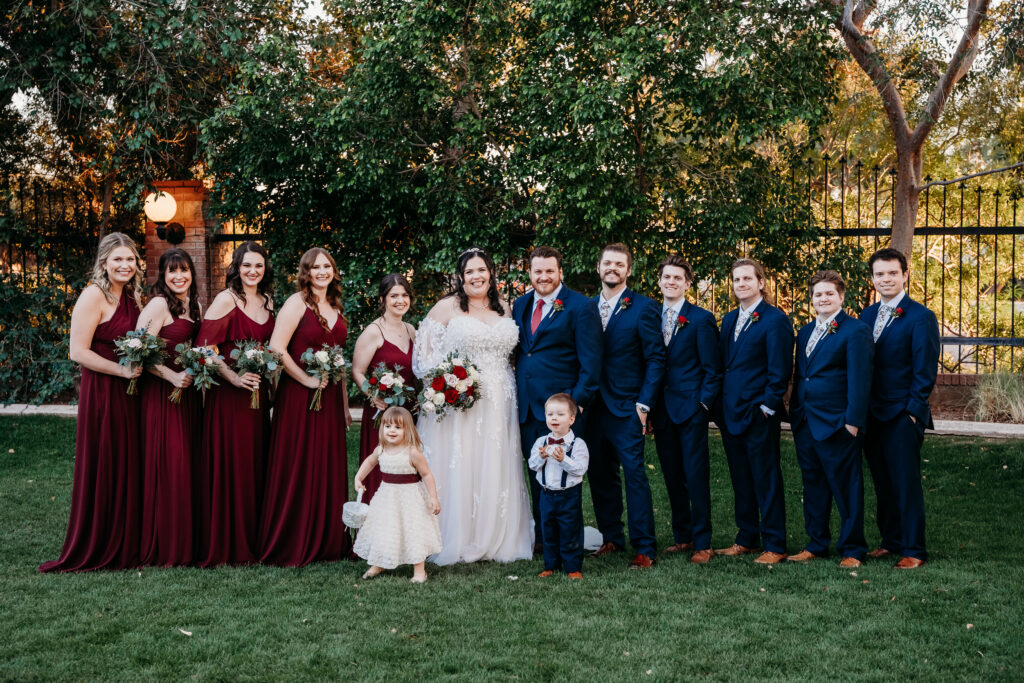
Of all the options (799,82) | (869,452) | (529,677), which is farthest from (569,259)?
(529,677)

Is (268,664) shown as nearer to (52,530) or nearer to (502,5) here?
(52,530)

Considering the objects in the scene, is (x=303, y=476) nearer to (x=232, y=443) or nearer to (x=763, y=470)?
(x=232, y=443)

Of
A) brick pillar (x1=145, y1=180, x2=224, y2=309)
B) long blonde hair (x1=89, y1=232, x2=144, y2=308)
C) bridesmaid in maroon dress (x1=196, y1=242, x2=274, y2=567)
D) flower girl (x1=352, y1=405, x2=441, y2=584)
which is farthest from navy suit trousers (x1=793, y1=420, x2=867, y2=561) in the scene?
brick pillar (x1=145, y1=180, x2=224, y2=309)

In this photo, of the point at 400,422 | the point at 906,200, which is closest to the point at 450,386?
the point at 400,422

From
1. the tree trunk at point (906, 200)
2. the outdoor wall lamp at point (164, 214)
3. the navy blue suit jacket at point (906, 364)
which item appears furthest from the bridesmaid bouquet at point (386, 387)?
the tree trunk at point (906, 200)

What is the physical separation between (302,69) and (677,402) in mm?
5899

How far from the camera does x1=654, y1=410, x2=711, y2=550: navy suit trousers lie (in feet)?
18.5

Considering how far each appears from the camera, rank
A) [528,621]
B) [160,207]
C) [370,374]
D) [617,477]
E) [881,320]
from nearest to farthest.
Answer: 1. [528,621]
2. [881,320]
3. [370,374]
4. [617,477]
5. [160,207]

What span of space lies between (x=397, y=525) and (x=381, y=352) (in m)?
1.23

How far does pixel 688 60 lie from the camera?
820cm

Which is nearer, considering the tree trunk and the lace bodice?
the lace bodice

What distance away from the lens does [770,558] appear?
550cm

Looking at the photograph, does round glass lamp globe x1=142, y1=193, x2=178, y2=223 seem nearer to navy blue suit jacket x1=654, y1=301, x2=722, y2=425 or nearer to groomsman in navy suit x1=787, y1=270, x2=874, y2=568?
navy blue suit jacket x1=654, y1=301, x2=722, y2=425

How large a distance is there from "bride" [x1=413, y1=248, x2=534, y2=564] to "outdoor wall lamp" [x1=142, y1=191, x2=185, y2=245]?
6.41 m
